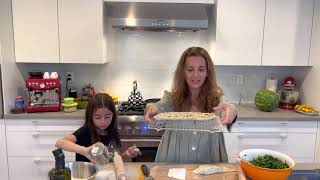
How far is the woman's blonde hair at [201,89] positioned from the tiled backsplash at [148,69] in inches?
51.7

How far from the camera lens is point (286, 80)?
2.80 meters

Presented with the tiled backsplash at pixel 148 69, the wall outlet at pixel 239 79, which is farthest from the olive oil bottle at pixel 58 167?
the wall outlet at pixel 239 79

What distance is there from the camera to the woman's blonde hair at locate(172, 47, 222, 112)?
5.07ft

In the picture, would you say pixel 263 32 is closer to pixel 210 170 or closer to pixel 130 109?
pixel 130 109

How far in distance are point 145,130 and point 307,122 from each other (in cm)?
146

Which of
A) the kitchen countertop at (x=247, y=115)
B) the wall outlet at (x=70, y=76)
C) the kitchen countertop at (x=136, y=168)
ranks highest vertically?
the wall outlet at (x=70, y=76)

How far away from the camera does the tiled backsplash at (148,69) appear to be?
2.86 metres

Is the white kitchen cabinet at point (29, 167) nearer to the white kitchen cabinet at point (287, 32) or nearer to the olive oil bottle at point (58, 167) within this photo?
the olive oil bottle at point (58, 167)

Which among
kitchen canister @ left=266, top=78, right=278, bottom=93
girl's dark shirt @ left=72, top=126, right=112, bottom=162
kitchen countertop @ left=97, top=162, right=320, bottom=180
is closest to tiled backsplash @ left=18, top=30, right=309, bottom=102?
kitchen canister @ left=266, top=78, right=278, bottom=93

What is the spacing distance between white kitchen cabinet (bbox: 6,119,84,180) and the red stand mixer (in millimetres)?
1978

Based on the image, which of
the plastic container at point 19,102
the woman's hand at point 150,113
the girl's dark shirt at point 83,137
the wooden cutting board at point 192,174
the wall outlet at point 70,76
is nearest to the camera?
the wooden cutting board at point 192,174

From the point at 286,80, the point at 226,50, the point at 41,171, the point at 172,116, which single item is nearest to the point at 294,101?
the point at 286,80

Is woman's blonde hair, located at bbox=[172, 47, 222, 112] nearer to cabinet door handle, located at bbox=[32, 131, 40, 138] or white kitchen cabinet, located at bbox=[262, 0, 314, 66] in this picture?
white kitchen cabinet, located at bbox=[262, 0, 314, 66]

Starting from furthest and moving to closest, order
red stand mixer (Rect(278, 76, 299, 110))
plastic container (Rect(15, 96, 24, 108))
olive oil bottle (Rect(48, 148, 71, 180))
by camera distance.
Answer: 1. red stand mixer (Rect(278, 76, 299, 110))
2. plastic container (Rect(15, 96, 24, 108))
3. olive oil bottle (Rect(48, 148, 71, 180))
